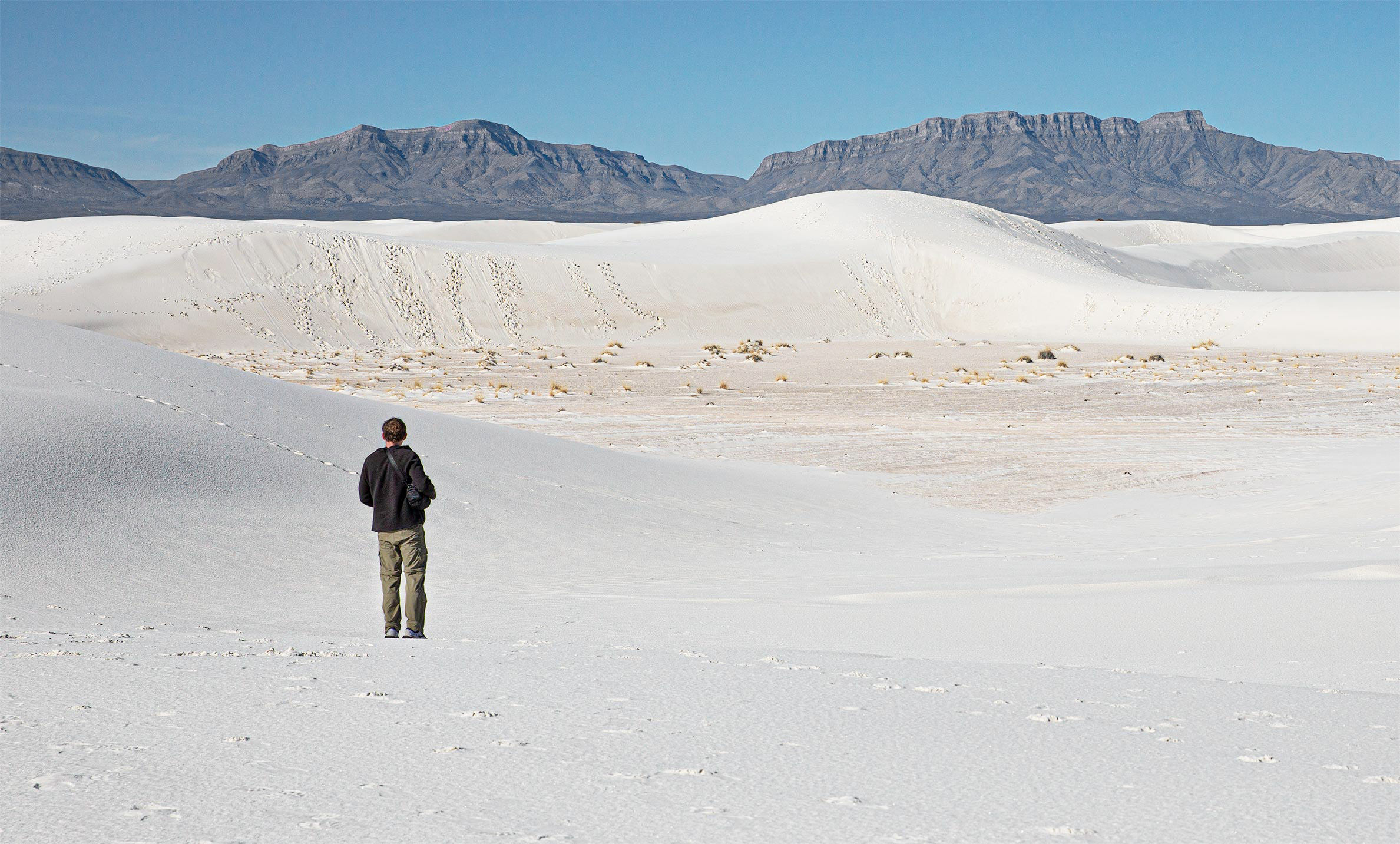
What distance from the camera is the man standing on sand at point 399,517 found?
638 cm

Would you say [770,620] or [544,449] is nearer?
[770,620]

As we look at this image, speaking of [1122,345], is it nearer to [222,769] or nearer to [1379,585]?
[1379,585]

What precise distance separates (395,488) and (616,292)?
5301 centimetres

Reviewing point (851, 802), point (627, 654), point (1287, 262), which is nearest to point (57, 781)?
point (851, 802)

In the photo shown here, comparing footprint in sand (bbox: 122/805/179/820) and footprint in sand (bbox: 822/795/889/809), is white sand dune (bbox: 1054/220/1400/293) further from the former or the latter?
footprint in sand (bbox: 122/805/179/820)

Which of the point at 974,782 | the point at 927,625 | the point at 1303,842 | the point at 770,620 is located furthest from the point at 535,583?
the point at 1303,842

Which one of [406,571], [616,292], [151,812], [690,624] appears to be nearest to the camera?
[151,812]

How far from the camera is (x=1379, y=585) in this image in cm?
741

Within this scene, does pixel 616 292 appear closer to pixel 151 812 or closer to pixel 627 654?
pixel 627 654

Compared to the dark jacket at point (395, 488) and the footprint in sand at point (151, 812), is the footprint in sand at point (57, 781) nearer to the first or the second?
the footprint in sand at point (151, 812)

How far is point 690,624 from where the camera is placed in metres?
7.17

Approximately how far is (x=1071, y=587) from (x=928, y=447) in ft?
37.0

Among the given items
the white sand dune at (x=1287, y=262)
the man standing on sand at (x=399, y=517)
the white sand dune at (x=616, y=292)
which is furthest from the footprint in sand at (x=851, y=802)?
the white sand dune at (x=1287, y=262)

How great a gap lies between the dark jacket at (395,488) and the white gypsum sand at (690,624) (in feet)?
2.01
